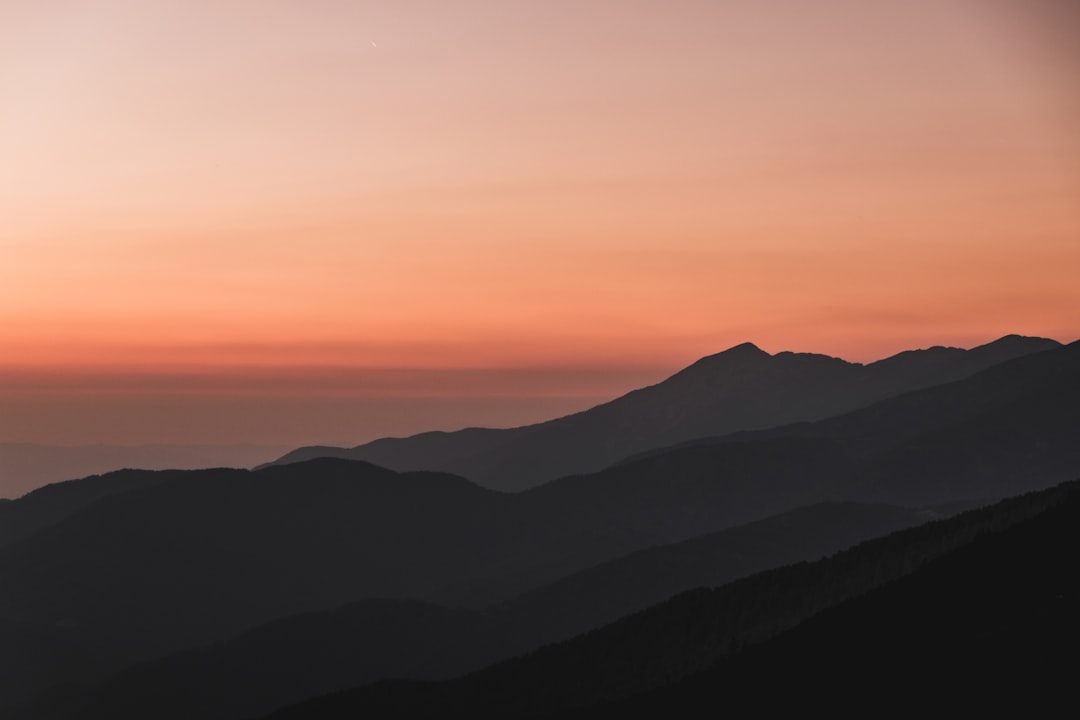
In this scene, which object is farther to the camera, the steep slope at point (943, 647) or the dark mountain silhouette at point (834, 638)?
the dark mountain silhouette at point (834, 638)

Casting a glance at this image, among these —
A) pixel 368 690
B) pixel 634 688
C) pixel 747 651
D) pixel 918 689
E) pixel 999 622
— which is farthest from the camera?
pixel 368 690

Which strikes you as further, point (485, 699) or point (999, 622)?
point (485, 699)

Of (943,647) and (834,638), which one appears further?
(834,638)

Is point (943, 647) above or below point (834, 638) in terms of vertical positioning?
above

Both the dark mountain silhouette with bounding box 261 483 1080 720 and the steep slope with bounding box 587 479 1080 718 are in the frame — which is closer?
the steep slope with bounding box 587 479 1080 718

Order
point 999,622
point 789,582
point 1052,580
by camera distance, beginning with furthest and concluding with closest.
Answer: point 789,582, point 1052,580, point 999,622

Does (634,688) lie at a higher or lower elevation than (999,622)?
lower

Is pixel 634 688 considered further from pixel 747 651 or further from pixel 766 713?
pixel 766 713

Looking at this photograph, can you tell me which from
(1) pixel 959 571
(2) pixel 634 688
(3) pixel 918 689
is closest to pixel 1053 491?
(1) pixel 959 571
